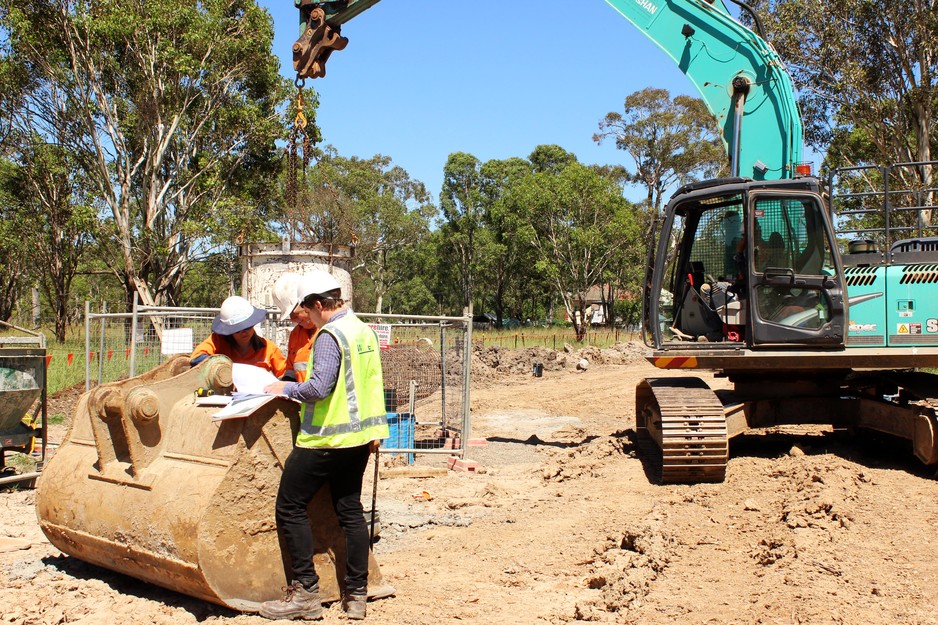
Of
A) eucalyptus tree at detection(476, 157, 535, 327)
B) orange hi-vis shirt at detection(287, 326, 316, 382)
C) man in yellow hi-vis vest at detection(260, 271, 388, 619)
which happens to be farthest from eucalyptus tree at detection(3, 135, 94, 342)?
eucalyptus tree at detection(476, 157, 535, 327)

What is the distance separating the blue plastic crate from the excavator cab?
295cm

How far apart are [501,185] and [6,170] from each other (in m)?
33.2

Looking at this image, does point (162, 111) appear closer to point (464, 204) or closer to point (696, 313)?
point (696, 313)

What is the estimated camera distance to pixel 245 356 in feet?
20.0

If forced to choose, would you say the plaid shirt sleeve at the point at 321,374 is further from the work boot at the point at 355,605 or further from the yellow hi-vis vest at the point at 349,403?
the work boot at the point at 355,605

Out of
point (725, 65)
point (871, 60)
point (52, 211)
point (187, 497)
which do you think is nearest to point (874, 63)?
point (871, 60)

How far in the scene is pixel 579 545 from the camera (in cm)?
630

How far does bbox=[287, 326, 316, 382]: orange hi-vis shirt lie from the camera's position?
5.57 m

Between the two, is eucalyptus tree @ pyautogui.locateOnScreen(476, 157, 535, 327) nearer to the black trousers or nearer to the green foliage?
the green foliage

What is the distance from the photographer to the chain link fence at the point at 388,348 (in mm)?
9117

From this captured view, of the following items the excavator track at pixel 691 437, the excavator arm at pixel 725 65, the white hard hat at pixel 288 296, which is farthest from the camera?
the excavator arm at pixel 725 65

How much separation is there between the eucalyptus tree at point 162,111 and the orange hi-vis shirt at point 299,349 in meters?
21.7

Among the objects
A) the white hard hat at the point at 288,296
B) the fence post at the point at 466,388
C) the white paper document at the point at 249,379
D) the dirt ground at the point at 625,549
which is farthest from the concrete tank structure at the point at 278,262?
the white paper document at the point at 249,379

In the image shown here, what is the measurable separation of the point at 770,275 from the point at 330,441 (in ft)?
16.8
